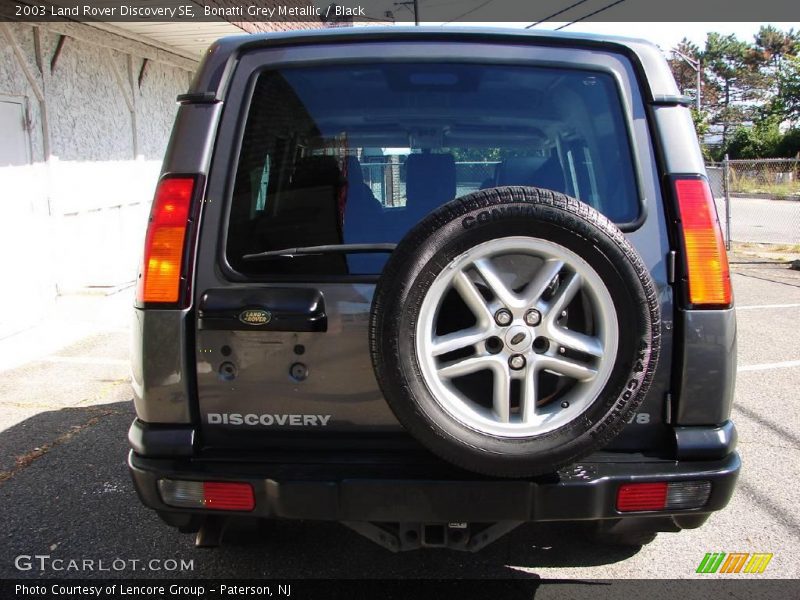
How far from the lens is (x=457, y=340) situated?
212 cm

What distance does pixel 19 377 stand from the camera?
580cm

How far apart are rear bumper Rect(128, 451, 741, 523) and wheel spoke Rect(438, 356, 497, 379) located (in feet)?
1.11

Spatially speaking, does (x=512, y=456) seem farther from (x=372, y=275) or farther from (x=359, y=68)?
(x=359, y=68)

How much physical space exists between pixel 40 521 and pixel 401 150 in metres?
2.52

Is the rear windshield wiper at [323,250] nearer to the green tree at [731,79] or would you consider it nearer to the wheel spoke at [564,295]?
the wheel spoke at [564,295]

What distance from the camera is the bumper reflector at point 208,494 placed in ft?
7.36

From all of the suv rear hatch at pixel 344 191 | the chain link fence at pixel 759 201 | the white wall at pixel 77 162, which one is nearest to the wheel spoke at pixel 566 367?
the suv rear hatch at pixel 344 191

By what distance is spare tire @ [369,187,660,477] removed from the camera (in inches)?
79.8

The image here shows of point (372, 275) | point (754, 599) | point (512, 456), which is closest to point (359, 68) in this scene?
point (372, 275)

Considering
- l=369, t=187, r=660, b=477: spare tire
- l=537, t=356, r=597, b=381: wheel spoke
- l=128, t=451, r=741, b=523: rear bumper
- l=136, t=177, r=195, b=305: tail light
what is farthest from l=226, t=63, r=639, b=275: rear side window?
l=128, t=451, r=741, b=523: rear bumper

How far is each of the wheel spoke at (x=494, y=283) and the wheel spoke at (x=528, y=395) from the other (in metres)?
0.21

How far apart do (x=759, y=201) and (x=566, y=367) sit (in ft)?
105

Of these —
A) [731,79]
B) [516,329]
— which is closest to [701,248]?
[516,329]

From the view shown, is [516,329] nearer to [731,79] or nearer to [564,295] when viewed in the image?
[564,295]
